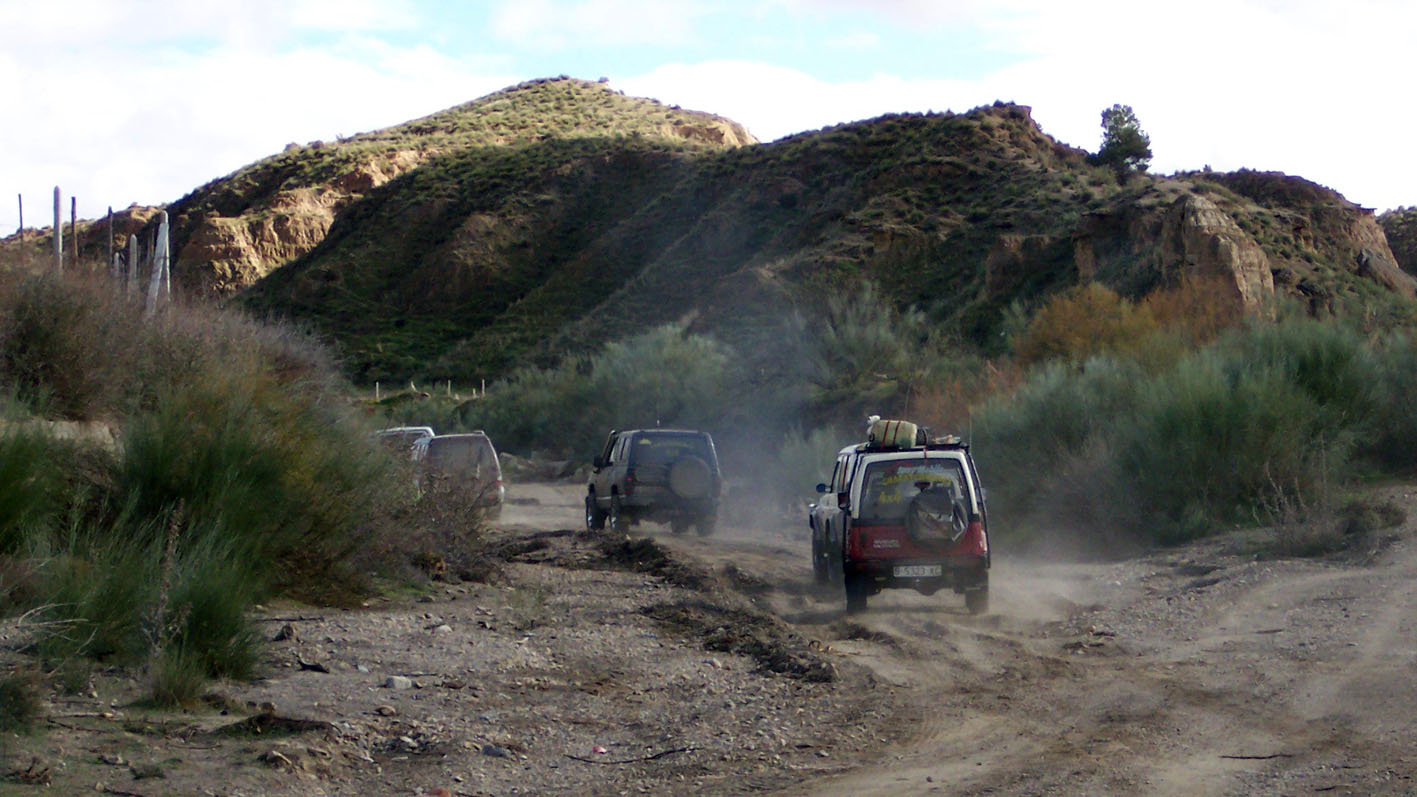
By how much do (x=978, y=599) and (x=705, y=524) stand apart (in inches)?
413

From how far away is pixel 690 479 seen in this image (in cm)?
2233

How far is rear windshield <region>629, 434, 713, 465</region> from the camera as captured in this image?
22.8m

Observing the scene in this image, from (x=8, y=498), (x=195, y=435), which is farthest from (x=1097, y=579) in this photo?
(x=8, y=498)

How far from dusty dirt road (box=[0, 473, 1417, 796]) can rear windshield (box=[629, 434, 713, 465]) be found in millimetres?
8177

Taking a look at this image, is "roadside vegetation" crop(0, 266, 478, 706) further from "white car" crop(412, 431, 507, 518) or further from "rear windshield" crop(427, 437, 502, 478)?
"rear windshield" crop(427, 437, 502, 478)

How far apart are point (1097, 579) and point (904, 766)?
9.77 metres

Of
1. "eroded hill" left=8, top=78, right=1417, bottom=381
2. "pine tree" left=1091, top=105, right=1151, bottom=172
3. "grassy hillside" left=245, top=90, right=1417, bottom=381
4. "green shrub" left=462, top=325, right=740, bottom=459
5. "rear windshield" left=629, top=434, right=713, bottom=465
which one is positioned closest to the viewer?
"rear windshield" left=629, top=434, right=713, bottom=465

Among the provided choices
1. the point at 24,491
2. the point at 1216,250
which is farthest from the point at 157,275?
the point at 1216,250

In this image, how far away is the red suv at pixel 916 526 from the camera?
41.7 ft

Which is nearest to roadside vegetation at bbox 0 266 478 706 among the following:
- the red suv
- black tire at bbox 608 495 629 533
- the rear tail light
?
the red suv

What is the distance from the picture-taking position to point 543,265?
2844 inches

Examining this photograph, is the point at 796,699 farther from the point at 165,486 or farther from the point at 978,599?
the point at 165,486

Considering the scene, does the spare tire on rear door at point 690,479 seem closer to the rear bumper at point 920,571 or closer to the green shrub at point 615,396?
the rear bumper at point 920,571

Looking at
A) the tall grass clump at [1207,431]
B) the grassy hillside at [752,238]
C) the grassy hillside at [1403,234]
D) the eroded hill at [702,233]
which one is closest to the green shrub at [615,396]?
the grassy hillside at [752,238]
